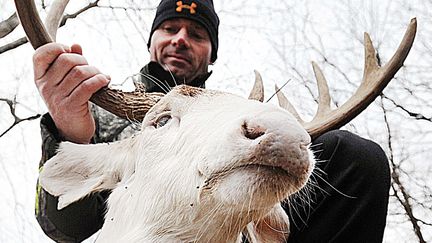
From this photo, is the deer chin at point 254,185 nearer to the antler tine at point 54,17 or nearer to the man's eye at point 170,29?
the antler tine at point 54,17

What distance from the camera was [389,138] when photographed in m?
11.0

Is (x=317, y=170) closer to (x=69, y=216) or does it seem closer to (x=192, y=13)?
(x=69, y=216)

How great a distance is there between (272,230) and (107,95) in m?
1.09

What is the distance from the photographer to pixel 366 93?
3.38m

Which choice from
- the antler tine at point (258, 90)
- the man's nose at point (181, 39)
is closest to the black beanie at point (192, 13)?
the man's nose at point (181, 39)

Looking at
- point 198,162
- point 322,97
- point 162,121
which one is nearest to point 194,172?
point 198,162

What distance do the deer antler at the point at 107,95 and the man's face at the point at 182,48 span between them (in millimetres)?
1591

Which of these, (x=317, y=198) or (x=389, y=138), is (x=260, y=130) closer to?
(x=317, y=198)

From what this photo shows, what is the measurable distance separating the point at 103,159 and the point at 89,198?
426 mm

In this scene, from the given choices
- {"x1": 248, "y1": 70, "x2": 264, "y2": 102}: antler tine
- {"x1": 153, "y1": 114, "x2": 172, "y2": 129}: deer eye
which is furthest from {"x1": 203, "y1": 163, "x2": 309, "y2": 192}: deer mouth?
{"x1": 248, "y1": 70, "x2": 264, "y2": 102}: antler tine

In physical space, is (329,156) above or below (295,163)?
below

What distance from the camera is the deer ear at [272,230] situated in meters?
3.09

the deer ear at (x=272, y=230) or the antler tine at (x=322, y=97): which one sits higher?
the antler tine at (x=322, y=97)

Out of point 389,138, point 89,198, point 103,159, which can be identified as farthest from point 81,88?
point 389,138
